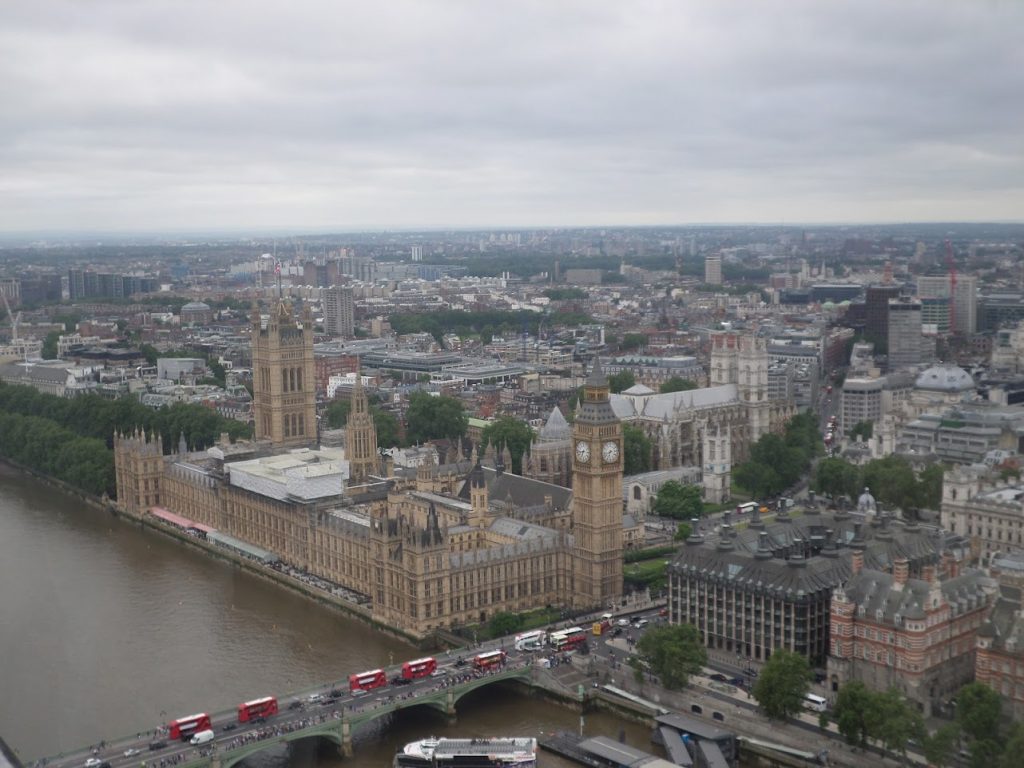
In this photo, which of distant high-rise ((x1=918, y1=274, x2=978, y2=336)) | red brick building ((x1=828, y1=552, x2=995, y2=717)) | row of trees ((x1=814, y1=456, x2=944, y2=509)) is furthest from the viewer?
distant high-rise ((x1=918, y1=274, x2=978, y2=336))

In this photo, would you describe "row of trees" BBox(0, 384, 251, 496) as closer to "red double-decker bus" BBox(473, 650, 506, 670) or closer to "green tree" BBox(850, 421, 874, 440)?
"red double-decker bus" BBox(473, 650, 506, 670)

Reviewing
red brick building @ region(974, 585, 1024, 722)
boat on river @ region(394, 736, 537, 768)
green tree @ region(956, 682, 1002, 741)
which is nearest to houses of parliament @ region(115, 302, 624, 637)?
boat on river @ region(394, 736, 537, 768)

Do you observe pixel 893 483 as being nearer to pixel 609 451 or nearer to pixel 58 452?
pixel 609 451

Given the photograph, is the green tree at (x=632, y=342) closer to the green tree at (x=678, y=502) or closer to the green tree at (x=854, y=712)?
the green tree at (x=678, y=502)

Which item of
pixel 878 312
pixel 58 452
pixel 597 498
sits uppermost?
pixel 878 312

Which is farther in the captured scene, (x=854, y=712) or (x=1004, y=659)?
(x=1004, y=659)

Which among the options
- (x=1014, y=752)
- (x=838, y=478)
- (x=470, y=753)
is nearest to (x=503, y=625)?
(x=470, y=753)

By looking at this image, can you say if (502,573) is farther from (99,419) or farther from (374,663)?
(99,419)
